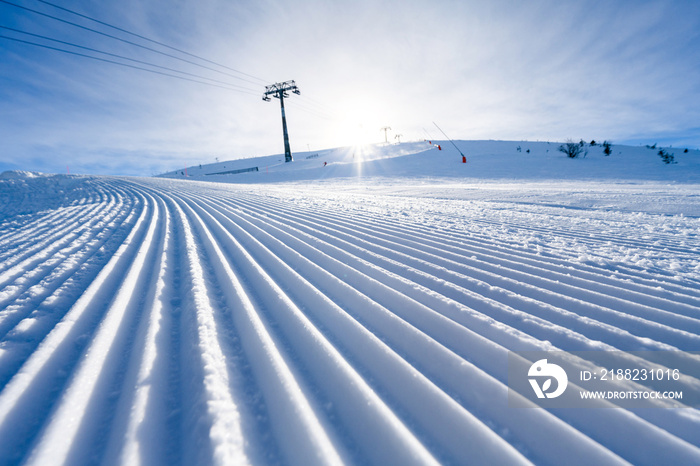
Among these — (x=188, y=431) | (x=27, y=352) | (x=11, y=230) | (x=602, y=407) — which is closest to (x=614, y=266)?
(x=602, y=407)

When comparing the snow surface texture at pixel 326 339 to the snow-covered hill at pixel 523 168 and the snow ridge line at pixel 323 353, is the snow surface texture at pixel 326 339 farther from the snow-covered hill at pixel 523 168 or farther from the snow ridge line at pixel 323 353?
the snow-covered hill at pixel 523 168

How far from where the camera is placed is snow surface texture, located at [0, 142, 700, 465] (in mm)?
1060

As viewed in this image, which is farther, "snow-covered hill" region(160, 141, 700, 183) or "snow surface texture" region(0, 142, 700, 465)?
"snow-covered hill" region(160, 141, 700, 183)

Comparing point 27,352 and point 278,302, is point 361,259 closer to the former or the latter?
point 278,302

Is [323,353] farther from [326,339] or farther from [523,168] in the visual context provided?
[523,168]

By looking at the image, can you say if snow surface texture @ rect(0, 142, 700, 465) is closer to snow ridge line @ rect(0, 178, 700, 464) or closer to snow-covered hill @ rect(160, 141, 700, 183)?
snow ridge line @ rect(0, 178, 700, 464)

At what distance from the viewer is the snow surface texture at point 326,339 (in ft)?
3.48

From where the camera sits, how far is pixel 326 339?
1681mm

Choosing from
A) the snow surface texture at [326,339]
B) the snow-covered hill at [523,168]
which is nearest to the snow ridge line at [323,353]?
the snow surface texture at [326,339]

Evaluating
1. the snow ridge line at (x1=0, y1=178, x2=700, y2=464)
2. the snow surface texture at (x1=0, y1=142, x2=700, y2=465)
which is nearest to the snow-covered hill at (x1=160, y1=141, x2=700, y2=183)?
the snow surface texture at (x1=0, y1=142, x2=700, y2=465)

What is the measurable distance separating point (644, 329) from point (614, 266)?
1.22 metres

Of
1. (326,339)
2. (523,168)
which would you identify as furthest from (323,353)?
(523,168)

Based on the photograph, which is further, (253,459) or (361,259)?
(361,259)

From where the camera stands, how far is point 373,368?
146 cm
